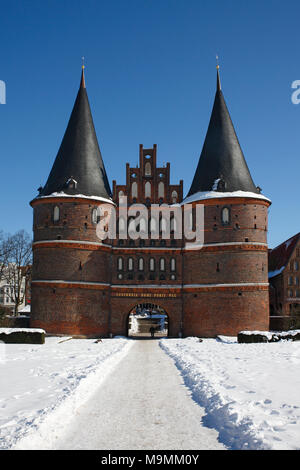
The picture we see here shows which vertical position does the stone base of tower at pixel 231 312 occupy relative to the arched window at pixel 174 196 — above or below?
below

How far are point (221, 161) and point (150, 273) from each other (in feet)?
30.9

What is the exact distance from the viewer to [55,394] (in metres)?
8.93

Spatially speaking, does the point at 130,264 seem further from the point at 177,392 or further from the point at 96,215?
the point at 177,392

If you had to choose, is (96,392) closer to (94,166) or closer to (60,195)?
(60,195)

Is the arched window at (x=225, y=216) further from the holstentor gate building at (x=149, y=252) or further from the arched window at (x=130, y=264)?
the arched window at (x=130, y=264)

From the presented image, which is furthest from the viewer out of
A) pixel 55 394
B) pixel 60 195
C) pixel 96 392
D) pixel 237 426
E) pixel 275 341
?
pixel 60 195

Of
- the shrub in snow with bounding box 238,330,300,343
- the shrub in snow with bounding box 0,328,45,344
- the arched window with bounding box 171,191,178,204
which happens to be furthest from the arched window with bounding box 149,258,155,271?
the shrub in snow with bounding box 0,328,45,344

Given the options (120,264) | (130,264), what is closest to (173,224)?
Answer: (130,264)

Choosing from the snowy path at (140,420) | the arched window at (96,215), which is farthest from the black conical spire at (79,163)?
the snowy path at (140,420)

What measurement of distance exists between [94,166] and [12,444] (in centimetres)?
2993

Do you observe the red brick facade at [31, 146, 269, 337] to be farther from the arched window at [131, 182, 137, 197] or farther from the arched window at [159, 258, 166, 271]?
the arched window at [131, 182, 137, 197]

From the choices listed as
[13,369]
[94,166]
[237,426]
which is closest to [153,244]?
[94,166]

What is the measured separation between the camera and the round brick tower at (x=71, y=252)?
31.6m

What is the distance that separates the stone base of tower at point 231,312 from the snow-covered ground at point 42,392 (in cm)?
1609
